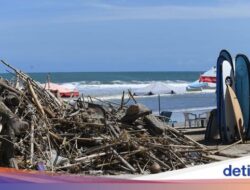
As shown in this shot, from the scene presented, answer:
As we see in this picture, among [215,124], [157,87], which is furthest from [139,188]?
[157,87]

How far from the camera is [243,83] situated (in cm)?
1009

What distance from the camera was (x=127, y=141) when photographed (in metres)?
6.51

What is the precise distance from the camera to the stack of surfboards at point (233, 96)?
9.59 meters

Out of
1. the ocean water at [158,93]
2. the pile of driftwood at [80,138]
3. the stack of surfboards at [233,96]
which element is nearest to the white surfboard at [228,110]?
the stack of surfboards at [233,96]

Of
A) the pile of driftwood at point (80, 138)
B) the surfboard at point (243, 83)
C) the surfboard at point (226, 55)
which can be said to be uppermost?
the surfboard at point (226, 55)

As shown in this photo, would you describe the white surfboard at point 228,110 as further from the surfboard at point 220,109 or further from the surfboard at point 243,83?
the surfboard at point 243,83

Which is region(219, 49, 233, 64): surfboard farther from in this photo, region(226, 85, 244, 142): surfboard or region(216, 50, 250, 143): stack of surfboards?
region(226, 85, 244, 142): surfboard

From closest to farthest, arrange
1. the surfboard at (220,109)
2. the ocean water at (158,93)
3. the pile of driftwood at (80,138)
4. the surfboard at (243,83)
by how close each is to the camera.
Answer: the pile of driftwood at (80,138), the surfboard at (220,109), the surfboard at (243,83), the ocean water at (158,93)

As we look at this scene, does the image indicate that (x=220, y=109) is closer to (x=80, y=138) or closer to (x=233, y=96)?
(x=233, y=96)

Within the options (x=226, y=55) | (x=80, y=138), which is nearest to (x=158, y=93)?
(x=226, y=55)

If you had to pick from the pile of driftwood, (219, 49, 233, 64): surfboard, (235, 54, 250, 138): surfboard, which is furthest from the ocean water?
(235, 54, 250, 138): surfboard

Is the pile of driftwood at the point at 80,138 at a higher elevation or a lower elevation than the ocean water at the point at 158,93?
lower

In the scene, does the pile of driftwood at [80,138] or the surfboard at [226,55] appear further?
the surfboard at [226,55]

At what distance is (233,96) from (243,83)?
0.60 m
